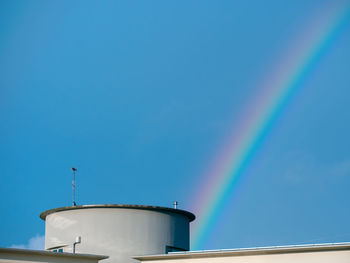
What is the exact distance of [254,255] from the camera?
25.5m

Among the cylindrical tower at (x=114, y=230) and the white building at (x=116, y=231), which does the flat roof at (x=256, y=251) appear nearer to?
the white building at (x=116, y=231)

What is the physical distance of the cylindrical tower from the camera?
101 ft

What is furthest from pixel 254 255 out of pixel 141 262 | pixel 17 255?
pixel 17 255

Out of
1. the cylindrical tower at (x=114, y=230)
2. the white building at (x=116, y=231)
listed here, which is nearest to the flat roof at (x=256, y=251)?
the white building at (x=116, y=231)

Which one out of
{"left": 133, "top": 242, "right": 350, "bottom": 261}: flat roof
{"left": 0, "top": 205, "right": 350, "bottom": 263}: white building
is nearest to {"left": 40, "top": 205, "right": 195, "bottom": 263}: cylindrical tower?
{"left": 0, "top": 205, "right": 350, "bottom": 263}: white building

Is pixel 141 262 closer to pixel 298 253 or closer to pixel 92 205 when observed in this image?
pixel 92 205

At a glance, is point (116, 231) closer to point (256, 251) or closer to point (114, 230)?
point (114, 230)

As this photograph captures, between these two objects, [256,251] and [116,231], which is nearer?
[256,251]

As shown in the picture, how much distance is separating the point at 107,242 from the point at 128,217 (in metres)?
1.59

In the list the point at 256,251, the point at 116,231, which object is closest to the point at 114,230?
the point at 116,231

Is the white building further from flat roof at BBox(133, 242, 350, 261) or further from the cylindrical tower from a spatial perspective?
flat roof at BBox(133, 242, 350, 261)

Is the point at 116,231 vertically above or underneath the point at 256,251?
above

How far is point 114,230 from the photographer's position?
3077 centimetres

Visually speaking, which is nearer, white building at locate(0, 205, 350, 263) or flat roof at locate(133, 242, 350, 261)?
flat roof at locate(133, 242, 350, 261)
